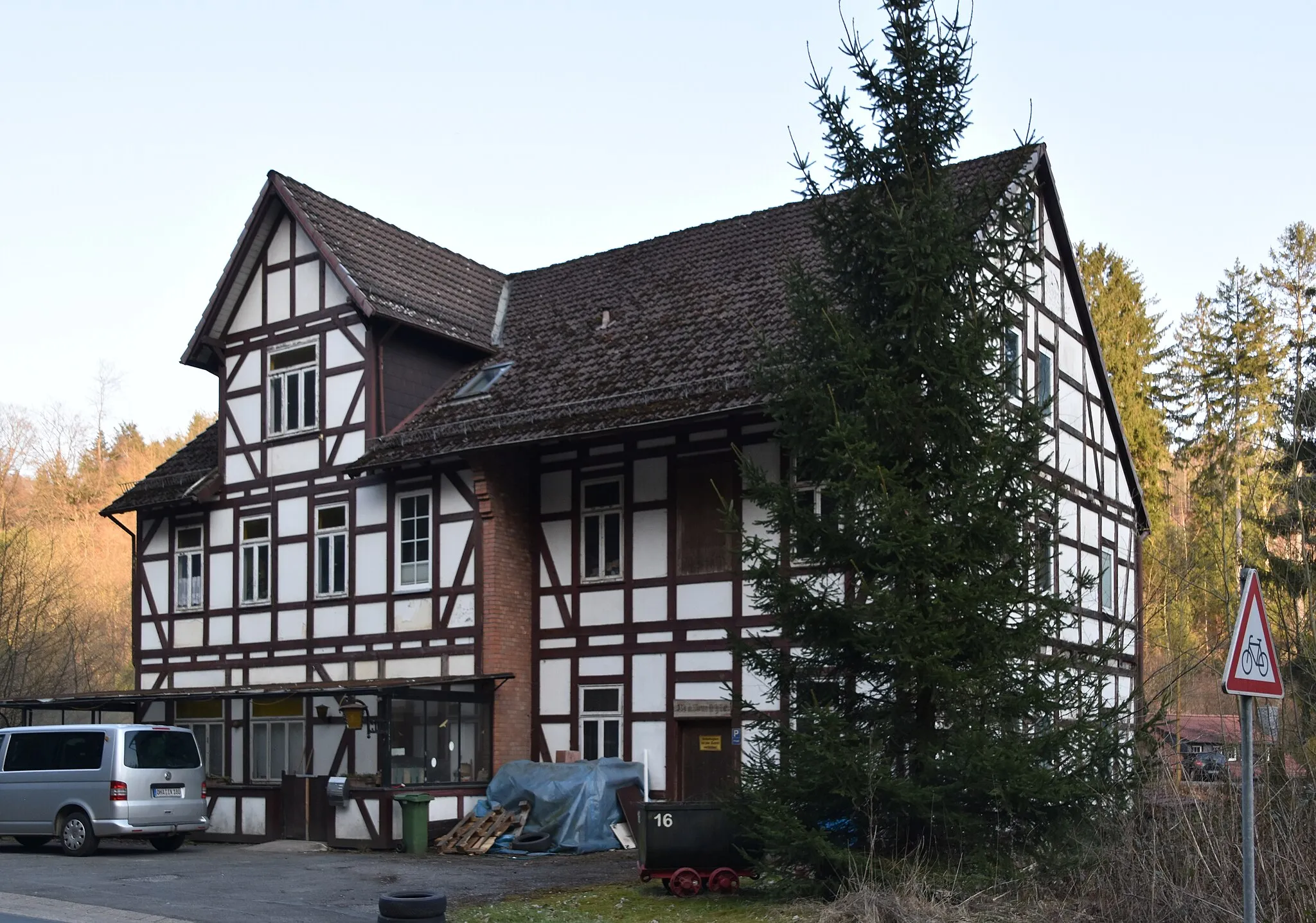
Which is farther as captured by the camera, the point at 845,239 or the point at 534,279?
the point at 534,279

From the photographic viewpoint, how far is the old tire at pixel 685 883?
598 inches

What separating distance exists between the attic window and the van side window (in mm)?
8405

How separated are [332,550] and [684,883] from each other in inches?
518

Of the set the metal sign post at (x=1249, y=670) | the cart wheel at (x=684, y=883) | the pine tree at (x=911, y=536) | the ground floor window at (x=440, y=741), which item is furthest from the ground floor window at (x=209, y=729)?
the metal sign post at (x=1249, y=670)

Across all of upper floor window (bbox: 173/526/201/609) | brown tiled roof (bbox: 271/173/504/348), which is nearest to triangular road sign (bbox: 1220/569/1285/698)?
brown tiled roof (bbox: 271/173/504/348)

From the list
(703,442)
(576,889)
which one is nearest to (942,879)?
(576,889)

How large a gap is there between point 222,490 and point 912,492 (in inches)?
697

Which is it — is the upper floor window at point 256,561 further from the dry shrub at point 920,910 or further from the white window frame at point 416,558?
the dry shrub at point 920,910

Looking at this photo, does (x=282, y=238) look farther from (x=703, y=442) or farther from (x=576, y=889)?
(x=576, y=889)

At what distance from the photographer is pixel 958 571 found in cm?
1380

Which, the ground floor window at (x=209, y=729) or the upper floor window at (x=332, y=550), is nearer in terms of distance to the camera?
the upper floor window at (x=332, y=550)

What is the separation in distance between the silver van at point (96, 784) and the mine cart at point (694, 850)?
9.63 m

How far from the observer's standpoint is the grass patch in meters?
13.7

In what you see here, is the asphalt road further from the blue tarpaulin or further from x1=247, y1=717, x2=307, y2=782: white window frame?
x1=247, y1=717, x2=307, y2=782: white window frame
